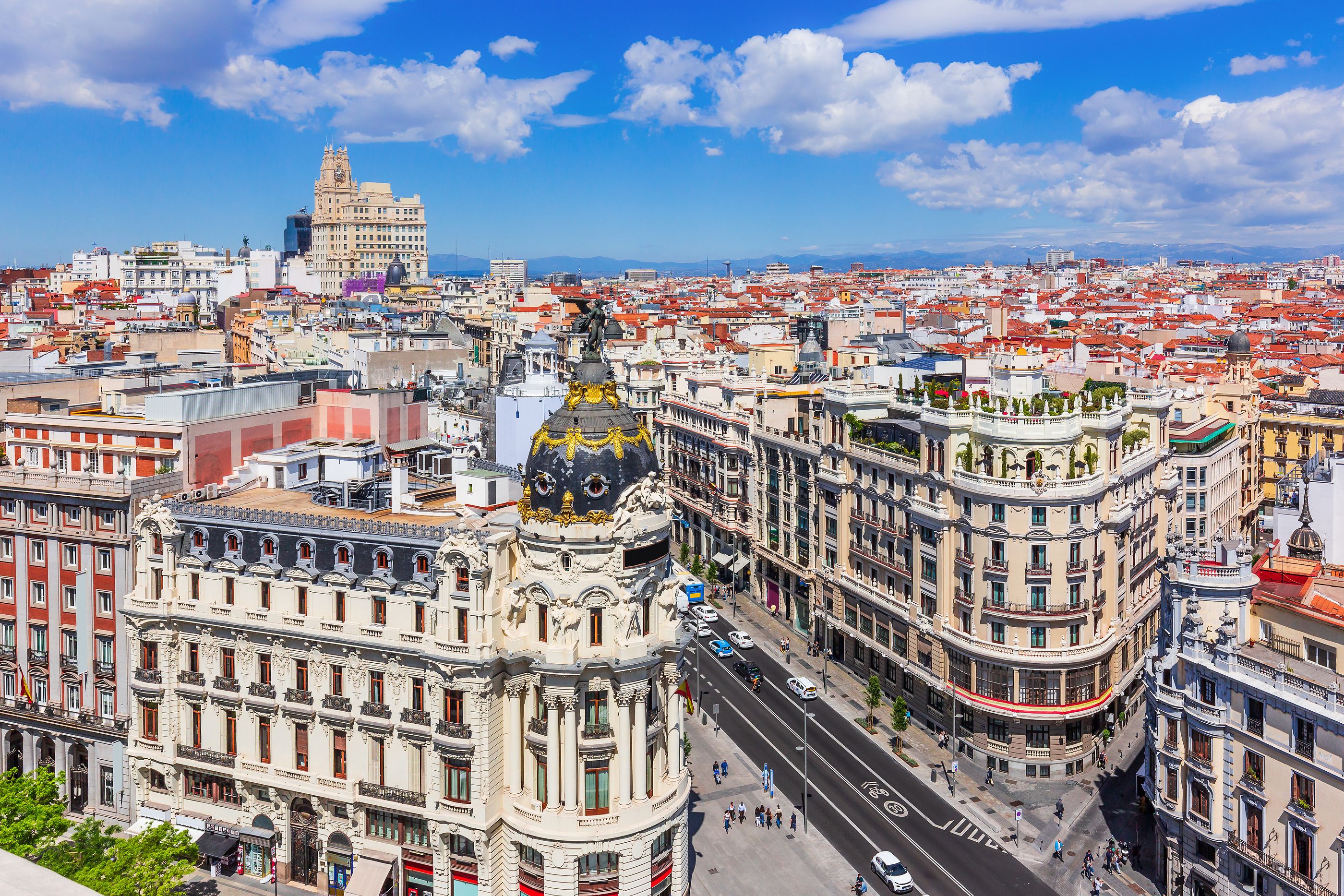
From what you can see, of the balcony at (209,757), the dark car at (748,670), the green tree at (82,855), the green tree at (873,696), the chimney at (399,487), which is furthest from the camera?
the dark car at (748,670)

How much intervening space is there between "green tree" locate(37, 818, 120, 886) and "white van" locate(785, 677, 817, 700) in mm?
51620

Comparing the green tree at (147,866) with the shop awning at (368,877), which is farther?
the shop awning at (368,877)

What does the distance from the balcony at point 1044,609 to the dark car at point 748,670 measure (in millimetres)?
24091

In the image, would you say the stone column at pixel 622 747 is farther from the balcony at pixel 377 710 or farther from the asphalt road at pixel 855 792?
the asphalt road at pixel 855 792

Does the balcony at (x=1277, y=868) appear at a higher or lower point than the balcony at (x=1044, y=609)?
lower

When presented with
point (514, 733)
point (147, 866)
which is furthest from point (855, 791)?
point (147, 866)

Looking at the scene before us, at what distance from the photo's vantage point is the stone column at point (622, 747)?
2293 inches

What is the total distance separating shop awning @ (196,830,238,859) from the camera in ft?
208

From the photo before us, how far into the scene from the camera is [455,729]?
5881cm

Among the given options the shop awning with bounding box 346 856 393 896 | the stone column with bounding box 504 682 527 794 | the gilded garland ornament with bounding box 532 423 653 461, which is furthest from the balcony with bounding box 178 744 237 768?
the gilded garland ornament with bounding box 532 423 653 461

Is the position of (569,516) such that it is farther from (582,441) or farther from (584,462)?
(582,441)

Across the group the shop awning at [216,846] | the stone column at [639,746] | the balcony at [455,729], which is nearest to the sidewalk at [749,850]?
the stone column at [639,746]

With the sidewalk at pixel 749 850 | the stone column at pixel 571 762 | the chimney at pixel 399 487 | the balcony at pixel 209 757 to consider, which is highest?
the chimney at pixel 399 487

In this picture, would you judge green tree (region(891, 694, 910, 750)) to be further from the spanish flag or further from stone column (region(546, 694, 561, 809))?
stone column (region(546, 694, 561, 809))
